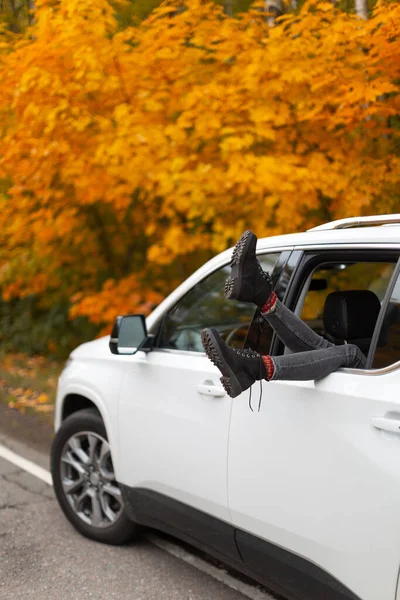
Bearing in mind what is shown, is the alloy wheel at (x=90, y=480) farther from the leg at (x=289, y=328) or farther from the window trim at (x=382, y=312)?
the window trim at (x=382, y=312)

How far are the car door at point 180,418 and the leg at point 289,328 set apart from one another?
0.47 metres

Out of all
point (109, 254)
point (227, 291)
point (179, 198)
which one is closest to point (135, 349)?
point (227, 291)

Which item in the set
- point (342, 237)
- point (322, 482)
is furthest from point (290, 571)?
point (342, 237)

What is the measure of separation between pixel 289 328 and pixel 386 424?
1.93ft

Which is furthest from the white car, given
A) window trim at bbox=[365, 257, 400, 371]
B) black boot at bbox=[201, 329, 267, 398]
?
black boot at bbox=[201, 329, 267, 398]

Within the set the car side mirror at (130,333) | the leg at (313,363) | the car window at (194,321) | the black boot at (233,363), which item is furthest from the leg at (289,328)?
the car side mirror at (130,333)

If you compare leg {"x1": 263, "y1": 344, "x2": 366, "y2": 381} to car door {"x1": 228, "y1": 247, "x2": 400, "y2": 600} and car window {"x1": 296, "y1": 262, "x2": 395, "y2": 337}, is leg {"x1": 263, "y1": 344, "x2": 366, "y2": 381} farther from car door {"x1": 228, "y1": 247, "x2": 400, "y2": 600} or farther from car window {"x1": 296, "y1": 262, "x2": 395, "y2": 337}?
car window {"x1": 296, "y1": 262, "x2": 395, "y2": 337}

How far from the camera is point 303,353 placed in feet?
9.30

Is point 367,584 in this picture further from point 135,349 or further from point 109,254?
point 109,254

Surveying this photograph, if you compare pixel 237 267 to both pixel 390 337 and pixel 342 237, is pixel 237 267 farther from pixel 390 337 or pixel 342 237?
pixel 390 337

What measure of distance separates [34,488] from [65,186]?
3.76 m

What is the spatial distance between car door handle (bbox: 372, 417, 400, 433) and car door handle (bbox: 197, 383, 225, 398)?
92 centimetres

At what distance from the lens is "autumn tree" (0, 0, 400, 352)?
224 inches

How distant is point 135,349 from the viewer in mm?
3910
